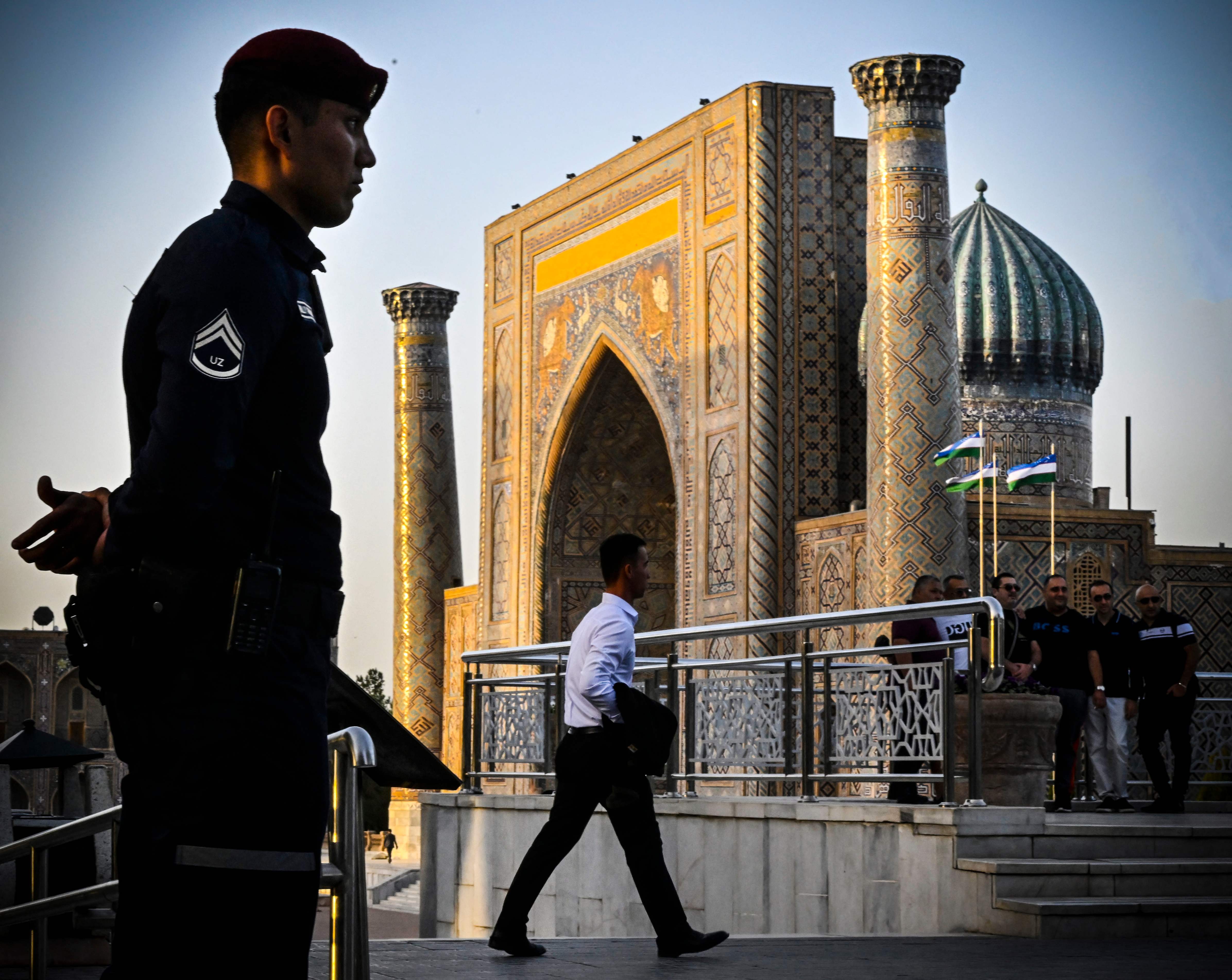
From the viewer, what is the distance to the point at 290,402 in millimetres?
2014

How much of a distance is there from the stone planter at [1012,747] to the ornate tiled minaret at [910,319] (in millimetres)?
5827

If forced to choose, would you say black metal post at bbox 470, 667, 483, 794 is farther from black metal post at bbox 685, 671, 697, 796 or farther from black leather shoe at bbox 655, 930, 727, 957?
black leather shoe at bbox 655, 930, 727, 957

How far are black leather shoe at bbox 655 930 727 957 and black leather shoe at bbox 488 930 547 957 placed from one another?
1.21 ft

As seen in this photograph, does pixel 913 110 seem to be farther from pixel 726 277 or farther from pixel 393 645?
pixel 393 645

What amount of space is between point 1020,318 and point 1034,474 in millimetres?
3731

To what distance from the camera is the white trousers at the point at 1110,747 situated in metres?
9.60

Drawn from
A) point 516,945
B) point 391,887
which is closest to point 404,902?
point 391,887

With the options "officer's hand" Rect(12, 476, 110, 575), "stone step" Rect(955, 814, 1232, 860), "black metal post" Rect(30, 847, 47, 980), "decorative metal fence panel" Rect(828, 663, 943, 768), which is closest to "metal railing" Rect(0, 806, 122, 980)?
"black metal post" Rect(30, 847, 47, 980)

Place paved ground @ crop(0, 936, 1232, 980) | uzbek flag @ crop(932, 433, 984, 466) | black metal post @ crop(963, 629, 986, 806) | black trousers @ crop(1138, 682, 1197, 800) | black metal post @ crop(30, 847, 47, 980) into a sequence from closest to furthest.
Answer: black metal post @ crop(30, 847, 47, 980), paved ground @ crop(0, 936, 1232, 980), black metal post @ crop(963, 629, 986, 806), black trousers @ crop(1138, 682, 1197, 800), uzbek flag @ crop(932, 433, 984, 466)

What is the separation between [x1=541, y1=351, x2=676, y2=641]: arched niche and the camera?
1875 centimetres

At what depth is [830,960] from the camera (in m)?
5.25

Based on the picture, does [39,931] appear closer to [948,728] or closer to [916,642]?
[948,728]

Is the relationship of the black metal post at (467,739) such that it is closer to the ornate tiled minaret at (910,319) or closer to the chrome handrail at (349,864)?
the ornate tiled minaret at (910,319)

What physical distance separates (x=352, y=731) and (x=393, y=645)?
68.2 ft
